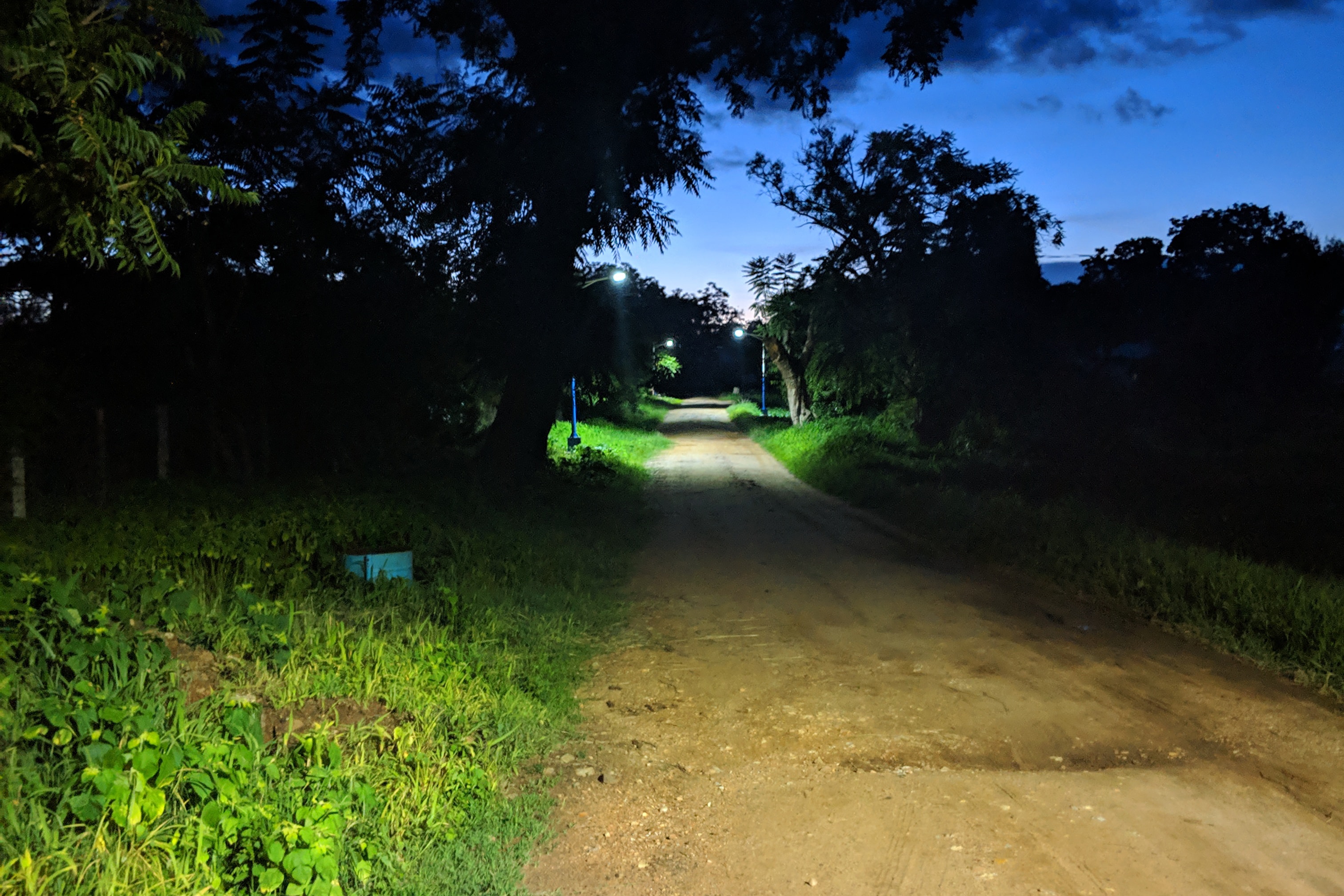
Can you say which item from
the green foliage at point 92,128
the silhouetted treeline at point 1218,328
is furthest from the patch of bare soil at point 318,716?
the silhouetted treeline at point 1218,328

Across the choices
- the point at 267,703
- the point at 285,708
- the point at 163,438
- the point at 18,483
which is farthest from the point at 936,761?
the point at 163,438

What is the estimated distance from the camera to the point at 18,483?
337 inches

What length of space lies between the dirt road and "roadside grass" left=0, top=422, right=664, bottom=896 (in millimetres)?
485

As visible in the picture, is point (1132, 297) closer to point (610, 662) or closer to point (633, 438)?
point (633, 438)

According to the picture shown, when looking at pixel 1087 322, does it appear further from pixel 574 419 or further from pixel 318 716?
pixel 318 716

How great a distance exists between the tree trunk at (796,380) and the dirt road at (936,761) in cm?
3269

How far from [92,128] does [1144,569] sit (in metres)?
9.06

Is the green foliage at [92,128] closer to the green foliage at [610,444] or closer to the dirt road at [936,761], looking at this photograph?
the dirt road at [936,761]

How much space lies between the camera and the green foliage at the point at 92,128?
387 centimetres

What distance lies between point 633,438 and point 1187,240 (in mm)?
21627

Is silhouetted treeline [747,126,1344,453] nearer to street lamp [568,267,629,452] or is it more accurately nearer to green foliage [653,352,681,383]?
street lamp [568,267,629,452]

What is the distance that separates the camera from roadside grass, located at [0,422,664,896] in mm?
2967

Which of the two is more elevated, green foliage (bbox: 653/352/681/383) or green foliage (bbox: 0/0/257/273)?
green foliage (bbox: 653/352/681/383)

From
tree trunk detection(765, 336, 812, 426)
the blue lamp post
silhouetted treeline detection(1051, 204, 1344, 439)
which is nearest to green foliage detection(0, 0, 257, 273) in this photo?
the blue lamp post
